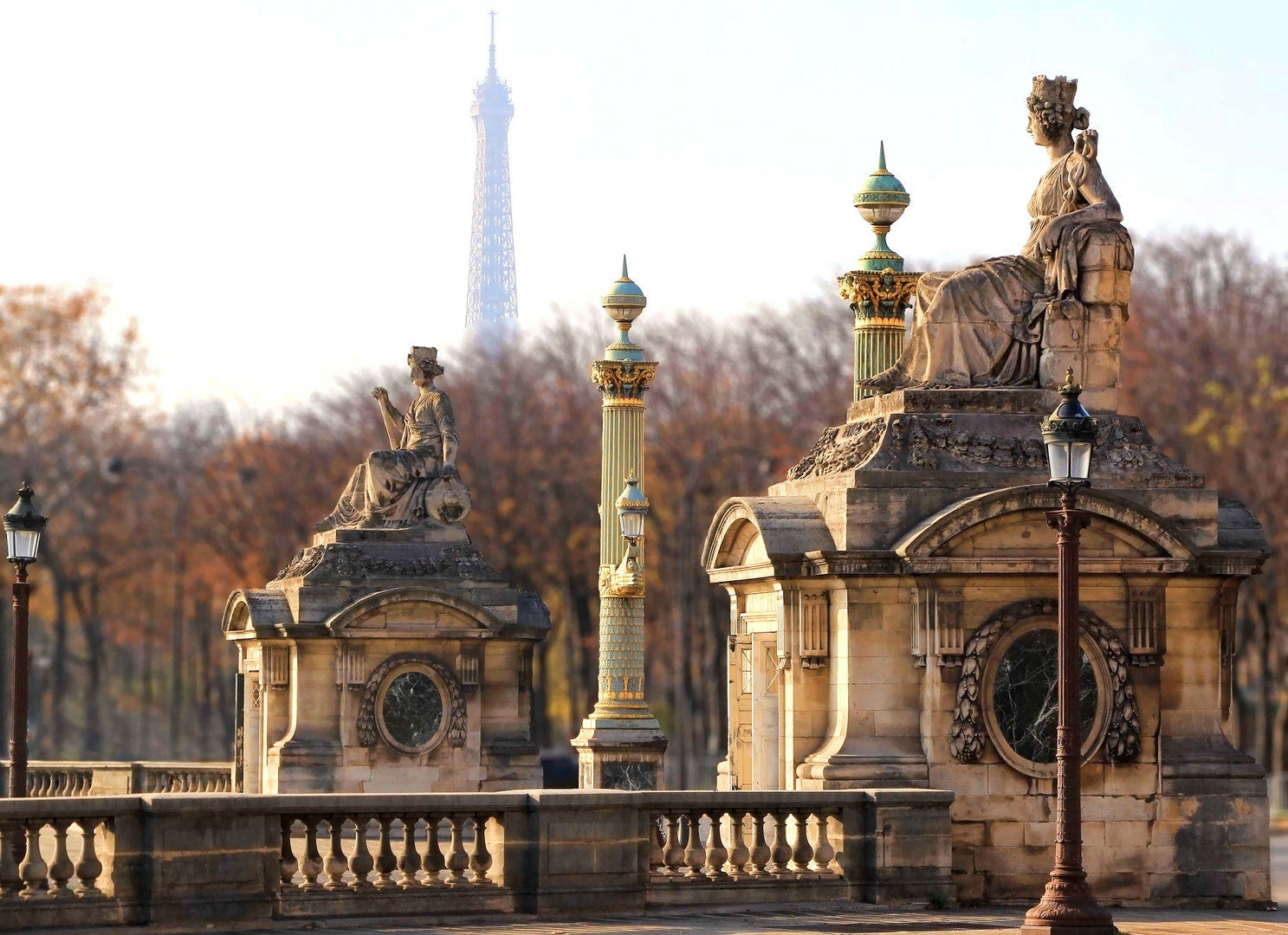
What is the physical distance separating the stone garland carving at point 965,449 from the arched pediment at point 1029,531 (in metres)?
0.47

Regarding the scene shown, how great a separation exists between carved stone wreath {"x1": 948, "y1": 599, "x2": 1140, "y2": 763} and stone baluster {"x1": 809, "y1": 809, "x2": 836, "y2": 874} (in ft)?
5.22

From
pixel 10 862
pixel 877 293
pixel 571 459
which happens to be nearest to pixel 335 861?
pixel 10 862

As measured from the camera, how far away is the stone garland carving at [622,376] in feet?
112

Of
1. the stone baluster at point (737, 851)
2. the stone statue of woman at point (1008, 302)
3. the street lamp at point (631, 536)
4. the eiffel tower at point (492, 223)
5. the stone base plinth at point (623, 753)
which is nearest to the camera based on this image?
the stone baluster at point (737, 851)

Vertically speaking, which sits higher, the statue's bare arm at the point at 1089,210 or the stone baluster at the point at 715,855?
the statue's bare arm at the point at 1089,210

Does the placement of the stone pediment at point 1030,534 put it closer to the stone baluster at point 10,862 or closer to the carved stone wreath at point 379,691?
the stone baluster at point 10,862

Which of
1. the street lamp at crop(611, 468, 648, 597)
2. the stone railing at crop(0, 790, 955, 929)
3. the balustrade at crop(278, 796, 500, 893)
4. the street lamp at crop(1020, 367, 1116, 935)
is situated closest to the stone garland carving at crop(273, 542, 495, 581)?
the street lamp at crop(611, 468, 648, 597)

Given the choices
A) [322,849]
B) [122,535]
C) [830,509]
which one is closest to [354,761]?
[322,849]

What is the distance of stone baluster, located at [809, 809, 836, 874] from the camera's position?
20.2 meters

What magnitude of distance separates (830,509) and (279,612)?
1319 centimetres

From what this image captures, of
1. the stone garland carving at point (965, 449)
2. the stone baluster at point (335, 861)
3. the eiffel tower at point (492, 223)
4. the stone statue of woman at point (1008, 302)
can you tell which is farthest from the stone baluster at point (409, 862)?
the eiffel tower at point (492, 223)

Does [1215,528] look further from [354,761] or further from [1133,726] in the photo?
[354,761]

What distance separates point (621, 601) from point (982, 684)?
13385 mm

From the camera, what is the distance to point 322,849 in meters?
24.6
